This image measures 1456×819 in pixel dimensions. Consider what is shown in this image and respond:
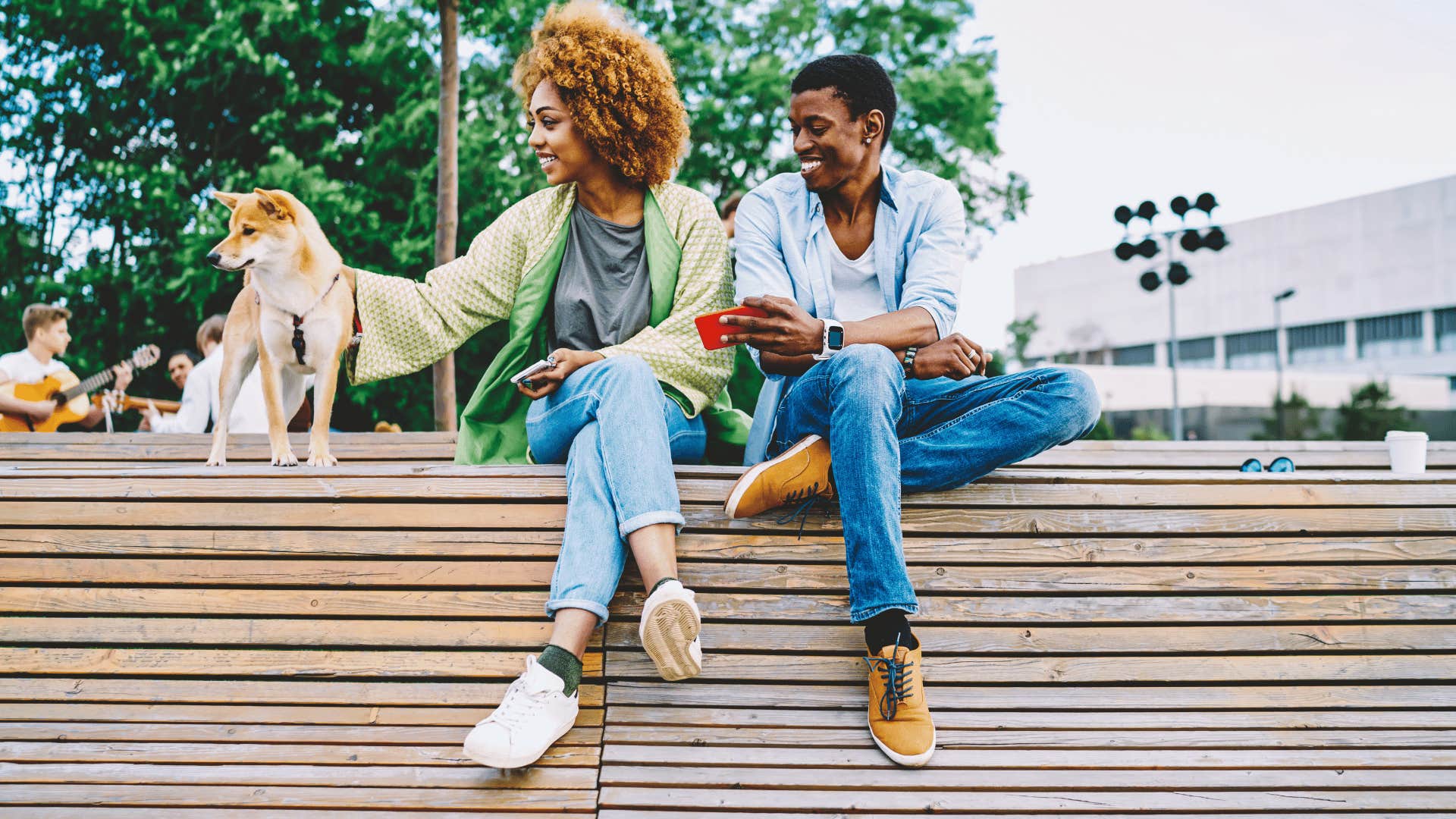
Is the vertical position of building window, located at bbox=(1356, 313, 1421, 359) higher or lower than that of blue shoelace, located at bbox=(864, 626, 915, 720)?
higher

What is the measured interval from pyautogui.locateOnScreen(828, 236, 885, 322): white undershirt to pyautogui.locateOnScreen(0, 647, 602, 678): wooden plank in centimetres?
133

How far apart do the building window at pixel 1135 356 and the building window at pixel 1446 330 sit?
14.4 m

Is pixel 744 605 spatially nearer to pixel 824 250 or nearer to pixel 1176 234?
pixel 824 250

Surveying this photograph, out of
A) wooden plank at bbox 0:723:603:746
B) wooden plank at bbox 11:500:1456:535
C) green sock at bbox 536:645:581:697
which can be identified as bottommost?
wooden plank at bbox 0:723:603:746

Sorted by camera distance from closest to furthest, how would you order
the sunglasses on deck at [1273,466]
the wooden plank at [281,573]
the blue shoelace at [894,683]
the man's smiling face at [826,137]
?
the blue shoelace at [894,683], the wooden plank at [281,573], the man's smiling face at [826,137], the sunglasses on deck at [1273,466]

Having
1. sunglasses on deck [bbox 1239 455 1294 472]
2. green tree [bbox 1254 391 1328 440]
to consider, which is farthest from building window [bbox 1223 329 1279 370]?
sunglasses on deck [bbox 1239 455 1294 472]

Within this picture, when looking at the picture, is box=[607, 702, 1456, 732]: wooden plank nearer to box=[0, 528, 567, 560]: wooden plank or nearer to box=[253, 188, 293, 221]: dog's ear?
box=[0, 528, 567, 560]: wooden plank

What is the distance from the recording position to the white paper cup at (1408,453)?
3.25 metres

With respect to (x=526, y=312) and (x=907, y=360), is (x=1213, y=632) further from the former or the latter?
(x=526, y=312)

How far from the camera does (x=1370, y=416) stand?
116ft

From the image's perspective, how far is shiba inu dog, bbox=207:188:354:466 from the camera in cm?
305

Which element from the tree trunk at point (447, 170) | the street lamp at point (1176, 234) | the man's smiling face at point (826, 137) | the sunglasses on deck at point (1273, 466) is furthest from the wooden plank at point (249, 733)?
the street lamp at point (1176, 234)

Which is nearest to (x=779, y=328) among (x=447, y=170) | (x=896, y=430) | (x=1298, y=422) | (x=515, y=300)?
(x=896, y=430)

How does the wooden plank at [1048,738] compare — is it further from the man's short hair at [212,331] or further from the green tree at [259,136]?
the green tree at [259,136]
